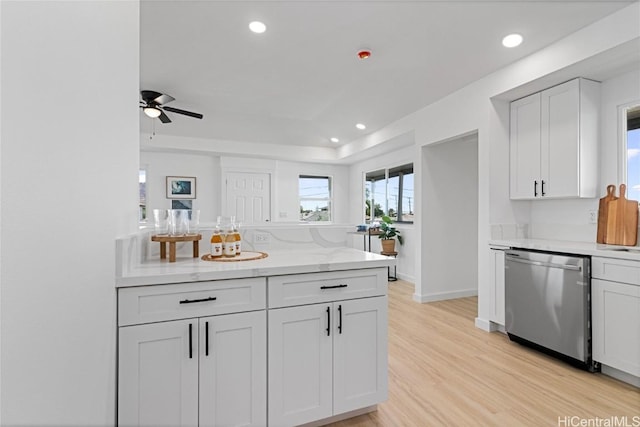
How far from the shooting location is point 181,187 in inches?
232

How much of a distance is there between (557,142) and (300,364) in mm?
2932

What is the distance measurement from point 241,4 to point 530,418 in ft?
10.8

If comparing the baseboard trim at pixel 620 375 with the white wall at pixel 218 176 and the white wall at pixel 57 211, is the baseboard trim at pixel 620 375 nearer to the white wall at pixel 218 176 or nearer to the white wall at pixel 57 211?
the white wall at pixel 57 211

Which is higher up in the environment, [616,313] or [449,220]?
[449,220]

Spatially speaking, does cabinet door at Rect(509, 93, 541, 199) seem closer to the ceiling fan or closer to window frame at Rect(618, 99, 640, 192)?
window frame at Rect(618, 99, 640, 192)

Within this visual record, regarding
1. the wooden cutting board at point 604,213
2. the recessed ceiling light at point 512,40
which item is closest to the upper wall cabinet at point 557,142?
the wooden cutting board at point 604,213

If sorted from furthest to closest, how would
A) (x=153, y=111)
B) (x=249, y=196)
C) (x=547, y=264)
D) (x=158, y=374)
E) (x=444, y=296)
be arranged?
(x=249, y=196) < (x=444, y=296) < (x=153, y=111) < (x=547, y=264) < (x=158, y=374)

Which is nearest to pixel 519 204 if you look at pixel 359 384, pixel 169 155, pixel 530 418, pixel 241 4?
pixel 530 418

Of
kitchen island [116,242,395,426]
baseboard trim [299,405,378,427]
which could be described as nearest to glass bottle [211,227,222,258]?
kitchen island [116,242,395,426]

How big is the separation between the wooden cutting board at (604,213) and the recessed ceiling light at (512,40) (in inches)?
57.2

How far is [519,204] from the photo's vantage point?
3.35 meters

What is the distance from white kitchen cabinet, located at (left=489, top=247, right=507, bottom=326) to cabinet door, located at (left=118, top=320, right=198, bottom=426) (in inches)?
111

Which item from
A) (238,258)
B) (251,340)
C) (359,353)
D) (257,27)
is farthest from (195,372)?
(257,27)

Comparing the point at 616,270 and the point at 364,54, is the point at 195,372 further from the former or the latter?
the point at 364,54
